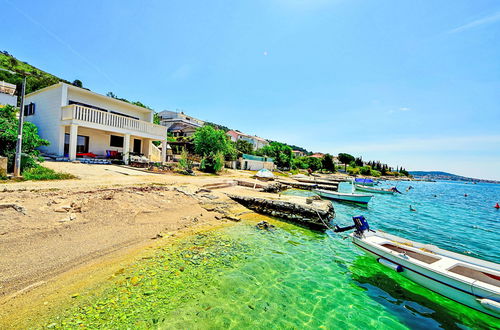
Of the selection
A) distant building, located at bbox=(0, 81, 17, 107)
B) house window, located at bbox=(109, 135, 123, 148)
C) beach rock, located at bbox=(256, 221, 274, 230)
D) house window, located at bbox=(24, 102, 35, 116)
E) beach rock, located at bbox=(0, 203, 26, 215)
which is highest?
distant building, located at bbox=(0, 81, 17, 107)

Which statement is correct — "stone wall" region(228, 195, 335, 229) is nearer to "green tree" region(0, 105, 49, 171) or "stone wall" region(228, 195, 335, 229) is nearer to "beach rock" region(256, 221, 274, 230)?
"beach rock" region(256, 221, 274, 230)

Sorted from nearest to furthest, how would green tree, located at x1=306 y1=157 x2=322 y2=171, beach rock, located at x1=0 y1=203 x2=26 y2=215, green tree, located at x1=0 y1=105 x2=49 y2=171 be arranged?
beach rock, located at x1=0 y1=203 x2=26 y2=215, green tree, located at x1=0 y1=105 x2=49 y2=171, green tree, located at x1=306 y1=157 x2=322 y2=171

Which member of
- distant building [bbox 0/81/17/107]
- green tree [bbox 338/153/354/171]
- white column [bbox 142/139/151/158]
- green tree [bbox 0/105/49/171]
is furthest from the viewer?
green tree [bbox 338/153/354/171]

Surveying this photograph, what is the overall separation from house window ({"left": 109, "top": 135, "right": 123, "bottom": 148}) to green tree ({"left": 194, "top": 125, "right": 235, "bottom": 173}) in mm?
7972

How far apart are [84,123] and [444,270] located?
881 inches

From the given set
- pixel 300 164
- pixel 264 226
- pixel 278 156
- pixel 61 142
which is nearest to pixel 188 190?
pixel 264 226

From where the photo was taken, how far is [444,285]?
4766 millimetres

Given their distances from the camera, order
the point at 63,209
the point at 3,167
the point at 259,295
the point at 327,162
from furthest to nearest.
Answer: the point at 327,162 → the point at 3,167 → the point at 63,209 → the point at 259,295

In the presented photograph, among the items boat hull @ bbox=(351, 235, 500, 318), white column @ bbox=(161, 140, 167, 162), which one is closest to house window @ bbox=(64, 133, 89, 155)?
white column @ bbox=(161, 140, 167, 162)

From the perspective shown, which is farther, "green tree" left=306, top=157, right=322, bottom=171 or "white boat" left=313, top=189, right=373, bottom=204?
"green tree" left=306, top=157, right=322, bottom=171

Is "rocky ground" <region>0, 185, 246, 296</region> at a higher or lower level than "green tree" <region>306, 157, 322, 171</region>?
lower

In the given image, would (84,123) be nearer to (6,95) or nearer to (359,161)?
(6,95)

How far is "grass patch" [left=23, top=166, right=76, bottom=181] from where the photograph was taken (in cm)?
970

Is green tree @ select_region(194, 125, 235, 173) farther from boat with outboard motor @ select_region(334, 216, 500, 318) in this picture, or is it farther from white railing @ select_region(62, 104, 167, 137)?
boat with outboard motor @ select_region(334, 216, 500, 318)
